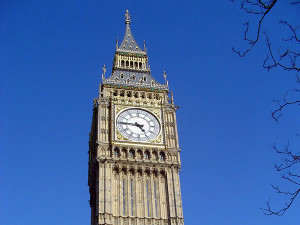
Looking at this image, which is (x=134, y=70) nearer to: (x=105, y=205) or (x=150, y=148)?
(x=150, y=148)

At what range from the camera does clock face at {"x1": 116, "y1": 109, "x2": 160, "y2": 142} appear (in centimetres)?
4938

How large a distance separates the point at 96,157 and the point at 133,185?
4229 mm

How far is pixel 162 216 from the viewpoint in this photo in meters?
45.2

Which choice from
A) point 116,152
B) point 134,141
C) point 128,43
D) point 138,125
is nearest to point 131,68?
point 128,43

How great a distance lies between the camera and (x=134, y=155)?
48.1m

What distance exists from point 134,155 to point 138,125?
11.0 ft

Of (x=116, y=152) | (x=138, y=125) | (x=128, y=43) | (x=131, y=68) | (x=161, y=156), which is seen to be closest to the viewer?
(x=116, y=152)

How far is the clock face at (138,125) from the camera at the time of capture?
49375 mm

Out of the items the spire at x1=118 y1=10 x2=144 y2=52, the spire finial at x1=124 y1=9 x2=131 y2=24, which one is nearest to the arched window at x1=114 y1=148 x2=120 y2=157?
the spire at x1=118 y1=10 x2=144 y2=52

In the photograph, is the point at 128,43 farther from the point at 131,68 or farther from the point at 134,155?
the point at 134,155

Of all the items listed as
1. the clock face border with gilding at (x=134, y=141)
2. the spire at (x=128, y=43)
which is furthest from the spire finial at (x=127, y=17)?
the clock face border with gilding at (x=134, y=141)

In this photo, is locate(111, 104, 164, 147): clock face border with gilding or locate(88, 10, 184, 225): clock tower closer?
locate(88, 10, 184, 225): clock tower

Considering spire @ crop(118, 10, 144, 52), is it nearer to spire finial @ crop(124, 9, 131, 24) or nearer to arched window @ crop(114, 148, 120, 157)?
spire finial @ crop(124, 9, 131, 24)

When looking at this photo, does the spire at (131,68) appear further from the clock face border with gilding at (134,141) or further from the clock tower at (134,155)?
the clock face border with gilding at (134,141)
